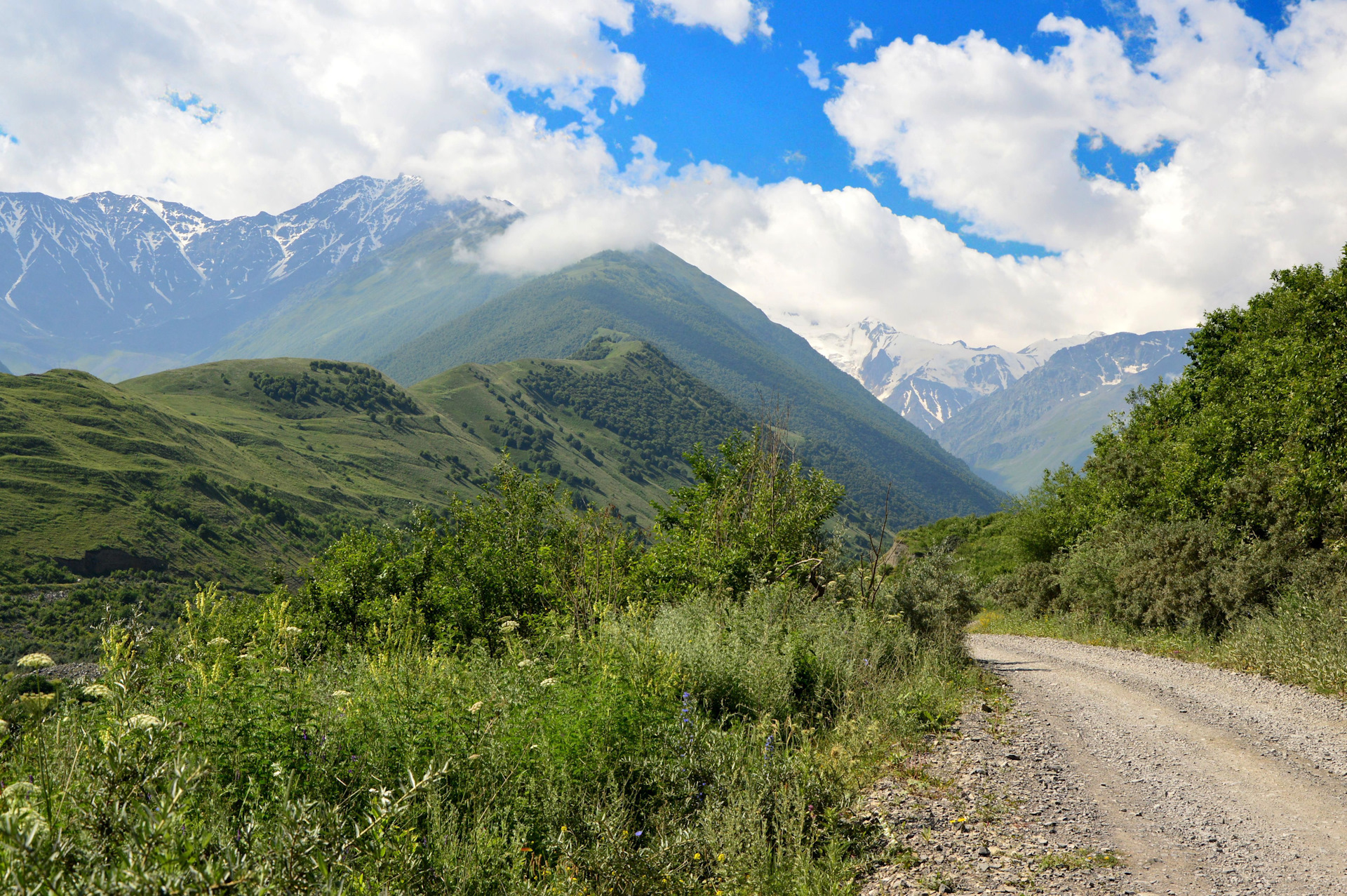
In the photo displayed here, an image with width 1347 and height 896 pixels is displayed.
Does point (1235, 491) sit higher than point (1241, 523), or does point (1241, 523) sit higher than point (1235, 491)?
point (1235, 491)

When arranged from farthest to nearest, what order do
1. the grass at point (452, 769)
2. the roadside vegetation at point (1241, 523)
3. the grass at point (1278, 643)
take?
the roadside vegetation at point (1241, 523)
the grass at point (1278, 643)
the grass at point (452, 769)

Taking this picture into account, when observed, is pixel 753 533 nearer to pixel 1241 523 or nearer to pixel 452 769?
pixel 452 769

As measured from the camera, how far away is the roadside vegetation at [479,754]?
2.74 meters

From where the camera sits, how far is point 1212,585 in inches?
574

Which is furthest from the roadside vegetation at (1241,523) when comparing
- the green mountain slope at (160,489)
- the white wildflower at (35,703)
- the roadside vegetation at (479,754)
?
the green mountain slope at (160,489)

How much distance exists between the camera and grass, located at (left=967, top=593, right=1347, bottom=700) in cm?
980

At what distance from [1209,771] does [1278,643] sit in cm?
643

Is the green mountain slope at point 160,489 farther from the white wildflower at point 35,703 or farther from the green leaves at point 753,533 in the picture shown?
the white wildflower at point 35,703

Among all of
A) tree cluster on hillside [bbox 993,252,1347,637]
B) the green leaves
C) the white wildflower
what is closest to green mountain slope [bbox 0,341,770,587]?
tree cluster on hillside [bbox 993,252,1347,637]

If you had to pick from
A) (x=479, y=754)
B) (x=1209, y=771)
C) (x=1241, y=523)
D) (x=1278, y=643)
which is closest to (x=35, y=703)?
(x=479, y=754)

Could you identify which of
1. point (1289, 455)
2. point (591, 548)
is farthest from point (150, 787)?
point (1289, 455)

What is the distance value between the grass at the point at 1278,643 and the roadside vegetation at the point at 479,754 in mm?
4497

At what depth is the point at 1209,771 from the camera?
21.5 ft

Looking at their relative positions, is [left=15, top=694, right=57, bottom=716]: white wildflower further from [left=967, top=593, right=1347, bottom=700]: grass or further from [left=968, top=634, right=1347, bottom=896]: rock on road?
[left=967, top=593, right=1347, bottom=700]: grass
